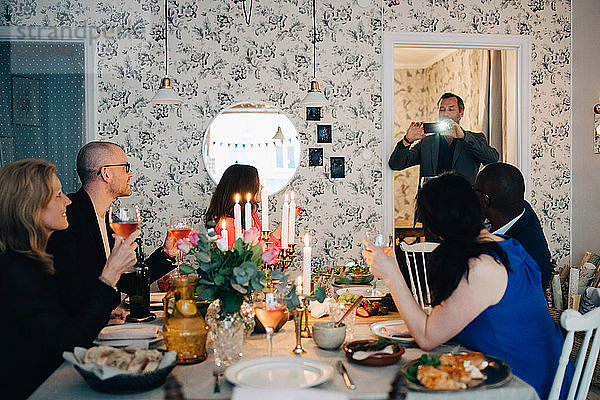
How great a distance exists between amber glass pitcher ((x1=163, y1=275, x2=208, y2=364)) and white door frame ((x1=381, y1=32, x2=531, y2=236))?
290cm

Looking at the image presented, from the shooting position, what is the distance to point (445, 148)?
499 centimetres

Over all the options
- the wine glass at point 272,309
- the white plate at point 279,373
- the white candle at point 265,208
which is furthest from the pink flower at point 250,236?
the white plate at point 279,373

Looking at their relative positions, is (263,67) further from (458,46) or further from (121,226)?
(121,226)

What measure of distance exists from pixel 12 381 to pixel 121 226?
24.8 inches

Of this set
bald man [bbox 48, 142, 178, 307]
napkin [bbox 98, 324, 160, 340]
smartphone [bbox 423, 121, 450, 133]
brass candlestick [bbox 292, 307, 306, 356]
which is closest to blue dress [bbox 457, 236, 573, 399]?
brass candlestick [bbox 292, 307, 306, 356]

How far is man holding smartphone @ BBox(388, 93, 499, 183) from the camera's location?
14.9 ft

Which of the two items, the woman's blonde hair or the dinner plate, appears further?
the woman's blonde hair

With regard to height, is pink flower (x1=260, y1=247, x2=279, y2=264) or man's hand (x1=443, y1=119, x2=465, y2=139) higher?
man's hand (x1=443, y1=119, x2=465, y2=139)

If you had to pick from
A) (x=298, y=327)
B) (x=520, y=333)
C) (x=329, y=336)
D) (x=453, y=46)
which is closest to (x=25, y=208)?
(x=298, y=327)

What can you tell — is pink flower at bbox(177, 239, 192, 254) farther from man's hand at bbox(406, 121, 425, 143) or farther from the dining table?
man's hand at bbox(406, 121, 425, 143)

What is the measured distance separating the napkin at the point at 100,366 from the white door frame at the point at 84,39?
2.97 m

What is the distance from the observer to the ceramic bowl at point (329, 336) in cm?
191

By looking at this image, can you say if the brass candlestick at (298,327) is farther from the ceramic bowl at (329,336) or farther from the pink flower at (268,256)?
the pink flower at (268,256)

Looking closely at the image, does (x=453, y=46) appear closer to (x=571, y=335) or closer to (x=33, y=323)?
(x=571, y=335)
